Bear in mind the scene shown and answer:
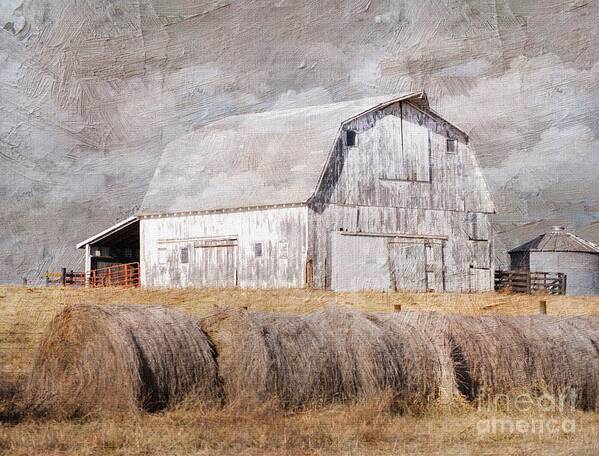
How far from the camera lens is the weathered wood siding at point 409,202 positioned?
115ft

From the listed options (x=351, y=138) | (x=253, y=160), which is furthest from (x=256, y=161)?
(x=351, y=138)

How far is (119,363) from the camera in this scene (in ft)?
44.3

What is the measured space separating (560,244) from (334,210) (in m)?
12.5

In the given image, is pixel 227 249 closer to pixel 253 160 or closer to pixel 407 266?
pixel 253 160

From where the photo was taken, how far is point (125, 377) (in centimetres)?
1338

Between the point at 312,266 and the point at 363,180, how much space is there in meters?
3.56

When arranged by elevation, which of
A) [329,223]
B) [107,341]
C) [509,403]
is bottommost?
[509,403]

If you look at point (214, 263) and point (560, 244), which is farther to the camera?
point (560, 244)

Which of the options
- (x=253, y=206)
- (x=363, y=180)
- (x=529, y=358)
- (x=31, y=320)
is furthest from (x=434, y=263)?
Result: (x=529, y=358)

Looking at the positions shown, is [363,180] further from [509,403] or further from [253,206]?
[509,403]

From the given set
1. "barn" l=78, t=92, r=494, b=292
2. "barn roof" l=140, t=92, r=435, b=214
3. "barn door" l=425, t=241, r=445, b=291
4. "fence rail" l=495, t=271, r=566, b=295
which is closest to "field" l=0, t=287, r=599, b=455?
"barn" l=78, t=92, r=494, b=292

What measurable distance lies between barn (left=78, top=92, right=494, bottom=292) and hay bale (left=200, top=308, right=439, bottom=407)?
18792 millimetres

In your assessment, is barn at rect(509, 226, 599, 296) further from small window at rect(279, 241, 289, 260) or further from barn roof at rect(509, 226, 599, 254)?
small window at rect(279, 241, 289, 260)

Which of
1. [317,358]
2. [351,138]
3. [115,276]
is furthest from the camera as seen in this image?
[115,276]
